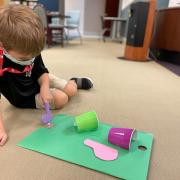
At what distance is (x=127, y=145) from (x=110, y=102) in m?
0.46

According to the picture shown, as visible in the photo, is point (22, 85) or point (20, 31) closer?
point (20, 31)

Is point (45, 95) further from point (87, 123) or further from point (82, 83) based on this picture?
point (82, 83)

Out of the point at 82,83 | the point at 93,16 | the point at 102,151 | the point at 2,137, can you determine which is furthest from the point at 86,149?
the point at 93,16

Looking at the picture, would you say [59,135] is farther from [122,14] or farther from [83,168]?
[122,14]

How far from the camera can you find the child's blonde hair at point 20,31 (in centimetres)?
67

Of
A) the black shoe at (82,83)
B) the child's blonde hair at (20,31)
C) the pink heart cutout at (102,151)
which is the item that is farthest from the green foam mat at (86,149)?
the black shoe at (82,83)

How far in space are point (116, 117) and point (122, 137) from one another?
26cm

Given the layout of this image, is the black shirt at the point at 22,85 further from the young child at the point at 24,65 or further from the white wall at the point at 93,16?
the white wall at the point at 93,16

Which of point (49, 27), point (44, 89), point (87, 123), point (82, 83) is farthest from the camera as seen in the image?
point (49, 27)

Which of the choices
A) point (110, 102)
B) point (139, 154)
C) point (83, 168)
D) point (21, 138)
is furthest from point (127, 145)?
point (110, 102)

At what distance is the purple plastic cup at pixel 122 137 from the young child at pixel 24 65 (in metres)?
0.31

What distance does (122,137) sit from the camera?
71 cm

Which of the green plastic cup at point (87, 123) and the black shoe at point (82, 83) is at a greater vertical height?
the green plastic cup at point (87, 123)

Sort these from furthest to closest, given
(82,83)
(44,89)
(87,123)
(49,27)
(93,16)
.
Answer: (93,16) → (49,27) → (82,83) → (44,89) → (87,123)
